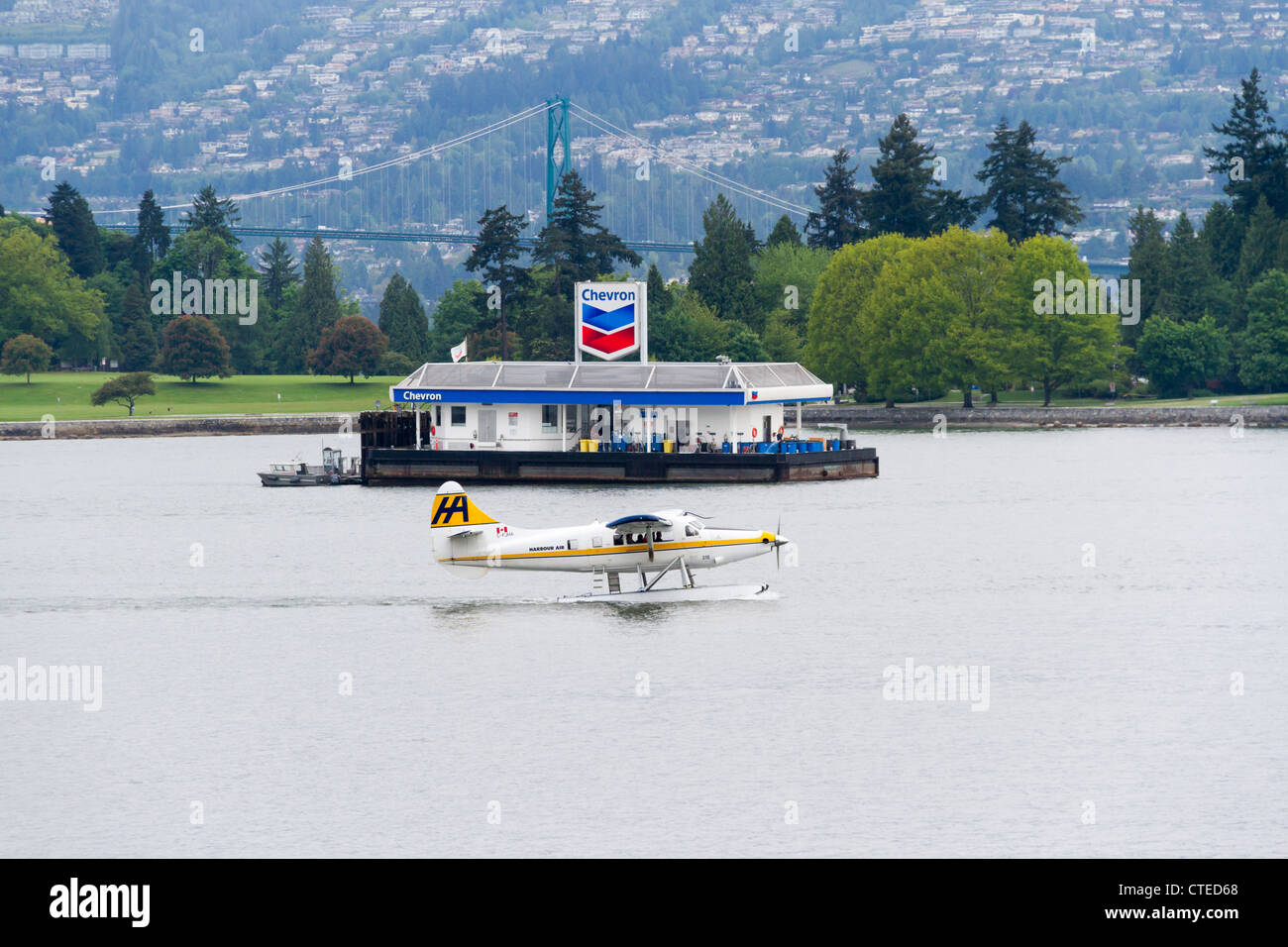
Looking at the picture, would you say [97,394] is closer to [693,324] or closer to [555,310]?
[555,310]

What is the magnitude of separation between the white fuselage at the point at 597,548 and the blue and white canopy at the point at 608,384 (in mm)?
35601

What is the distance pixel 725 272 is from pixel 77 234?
75.2m

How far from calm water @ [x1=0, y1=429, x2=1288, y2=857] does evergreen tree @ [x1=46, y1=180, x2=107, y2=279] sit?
4939 inches

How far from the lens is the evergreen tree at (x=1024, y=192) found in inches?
6422

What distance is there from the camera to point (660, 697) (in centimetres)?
3741

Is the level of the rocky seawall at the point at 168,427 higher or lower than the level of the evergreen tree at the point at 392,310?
lower

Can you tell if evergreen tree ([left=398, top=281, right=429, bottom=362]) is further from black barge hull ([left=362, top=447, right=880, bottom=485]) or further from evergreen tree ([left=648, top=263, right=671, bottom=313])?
black barge hull ([left=362, top=447, right=880, bottom=485])

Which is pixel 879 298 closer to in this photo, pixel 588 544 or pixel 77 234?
pixel 77 234

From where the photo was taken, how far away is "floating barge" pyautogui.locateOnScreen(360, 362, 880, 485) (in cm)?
8138

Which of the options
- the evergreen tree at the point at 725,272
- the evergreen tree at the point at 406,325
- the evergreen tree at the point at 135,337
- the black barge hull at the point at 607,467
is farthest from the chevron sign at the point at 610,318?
the evergreen tree at the point at 135,337

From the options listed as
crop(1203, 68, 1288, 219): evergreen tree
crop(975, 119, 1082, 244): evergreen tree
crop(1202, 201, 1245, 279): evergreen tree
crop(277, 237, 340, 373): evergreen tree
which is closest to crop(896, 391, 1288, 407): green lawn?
crop(975, 119, 1082, 244): evergreen tree

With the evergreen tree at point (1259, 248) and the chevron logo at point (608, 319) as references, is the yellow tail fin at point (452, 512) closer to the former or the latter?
the chevron logo at point (608, 319)

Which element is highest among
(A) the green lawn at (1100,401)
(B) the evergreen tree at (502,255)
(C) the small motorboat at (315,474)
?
(B) the evergreen tree at (502,255)

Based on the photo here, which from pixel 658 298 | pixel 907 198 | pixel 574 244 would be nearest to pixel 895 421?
pixel 658 298
